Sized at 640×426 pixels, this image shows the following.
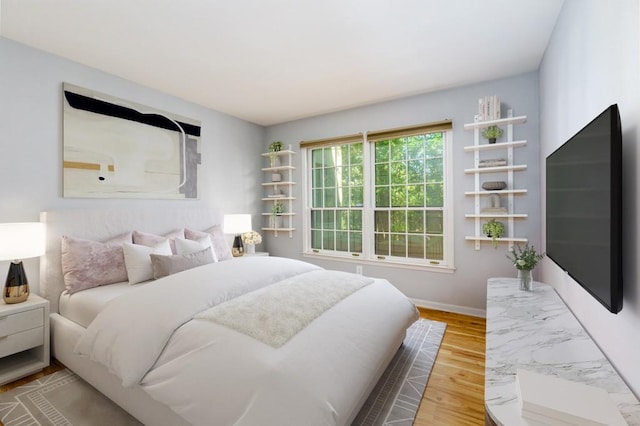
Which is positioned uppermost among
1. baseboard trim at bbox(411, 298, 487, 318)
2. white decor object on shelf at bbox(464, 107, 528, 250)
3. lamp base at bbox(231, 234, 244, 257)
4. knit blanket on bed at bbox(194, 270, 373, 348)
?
white decor object on shelf at bbox(464, 107, 528, 250)

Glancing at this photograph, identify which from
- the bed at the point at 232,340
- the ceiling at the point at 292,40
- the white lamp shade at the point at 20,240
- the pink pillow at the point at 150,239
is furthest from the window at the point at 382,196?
the white lamp shade at the point at 20,240

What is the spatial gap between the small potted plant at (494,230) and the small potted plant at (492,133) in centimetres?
88

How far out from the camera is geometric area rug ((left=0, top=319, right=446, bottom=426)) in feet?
5.80

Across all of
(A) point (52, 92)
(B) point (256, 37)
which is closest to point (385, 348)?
(B) point (256, 37)

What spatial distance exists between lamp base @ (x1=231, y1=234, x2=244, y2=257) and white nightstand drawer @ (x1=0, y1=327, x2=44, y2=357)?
2.10 metres

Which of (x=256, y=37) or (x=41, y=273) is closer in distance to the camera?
(x=256, y=37)

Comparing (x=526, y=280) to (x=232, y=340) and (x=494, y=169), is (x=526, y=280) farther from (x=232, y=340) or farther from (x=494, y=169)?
(x=232, y=340)

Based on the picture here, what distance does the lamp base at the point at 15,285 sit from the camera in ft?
7.39

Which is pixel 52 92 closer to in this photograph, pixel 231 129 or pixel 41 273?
pixel 41 273

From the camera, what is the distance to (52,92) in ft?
8.82

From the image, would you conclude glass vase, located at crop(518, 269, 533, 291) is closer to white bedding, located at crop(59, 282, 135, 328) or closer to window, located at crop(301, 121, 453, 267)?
window, located at crop(301, 121, 453, 267)

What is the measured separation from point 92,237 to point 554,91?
4.21 metres

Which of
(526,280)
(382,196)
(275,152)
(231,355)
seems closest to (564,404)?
(231,355)

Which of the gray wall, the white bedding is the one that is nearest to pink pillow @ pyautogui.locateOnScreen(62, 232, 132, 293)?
the white bedding
